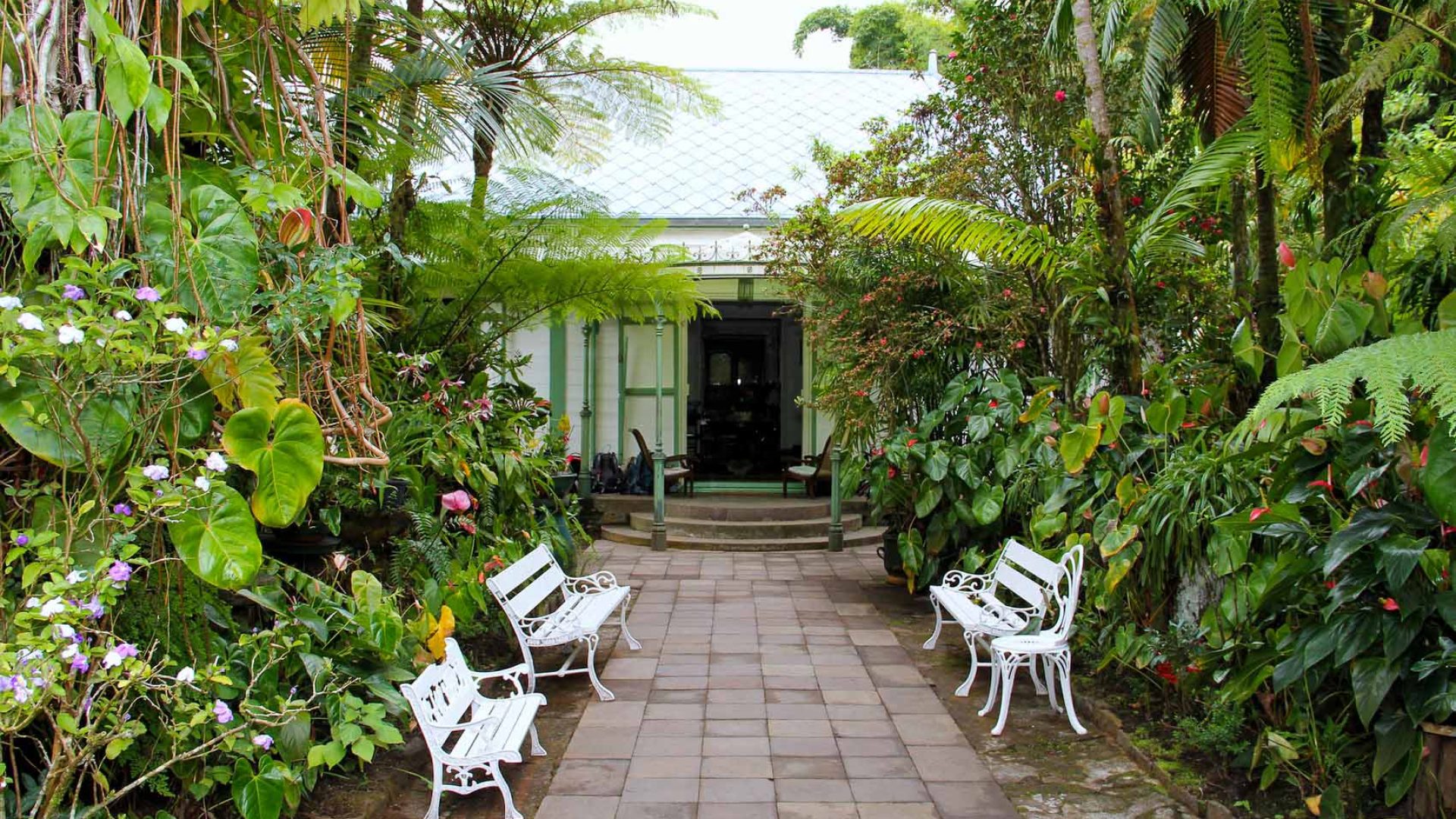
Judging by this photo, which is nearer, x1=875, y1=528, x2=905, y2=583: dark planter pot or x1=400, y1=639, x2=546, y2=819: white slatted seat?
x1=400, y1=639, x2=546, y2=819: white slatted seat

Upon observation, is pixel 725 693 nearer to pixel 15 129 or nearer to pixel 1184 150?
pixel 15 129

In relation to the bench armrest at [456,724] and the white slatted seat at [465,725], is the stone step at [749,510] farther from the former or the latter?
the bench armrest at [456,724]

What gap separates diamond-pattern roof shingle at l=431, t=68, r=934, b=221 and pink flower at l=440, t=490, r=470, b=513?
6716mm

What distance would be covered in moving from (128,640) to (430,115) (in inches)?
145

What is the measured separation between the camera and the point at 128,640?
2885mm

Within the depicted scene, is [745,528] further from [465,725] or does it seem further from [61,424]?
[61,424]

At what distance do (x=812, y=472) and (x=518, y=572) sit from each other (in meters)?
6.36

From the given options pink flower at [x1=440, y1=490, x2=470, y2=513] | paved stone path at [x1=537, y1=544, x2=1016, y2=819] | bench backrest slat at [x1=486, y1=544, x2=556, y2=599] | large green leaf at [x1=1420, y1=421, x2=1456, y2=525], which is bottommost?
paved stone path at [x1=537, y1=544, x2=1016, y2=819]

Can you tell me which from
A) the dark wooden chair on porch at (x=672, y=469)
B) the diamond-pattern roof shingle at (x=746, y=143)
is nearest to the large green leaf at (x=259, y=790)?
the dark wooden chair on porch at (x=672, y=469)

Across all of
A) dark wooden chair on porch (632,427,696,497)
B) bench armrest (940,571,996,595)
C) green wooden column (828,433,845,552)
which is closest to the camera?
bench armrest (940,571,996,595)

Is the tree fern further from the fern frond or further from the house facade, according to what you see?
the house facade

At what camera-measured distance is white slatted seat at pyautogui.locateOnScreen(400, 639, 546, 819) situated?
11.0 feet

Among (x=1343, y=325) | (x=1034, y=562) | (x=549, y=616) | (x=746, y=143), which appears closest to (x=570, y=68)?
(x=549, y=616)

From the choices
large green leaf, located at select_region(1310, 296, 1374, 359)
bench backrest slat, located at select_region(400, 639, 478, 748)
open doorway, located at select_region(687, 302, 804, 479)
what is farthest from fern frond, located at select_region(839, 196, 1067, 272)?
open doorway, located at select_region(687, 302, 804, 479)
